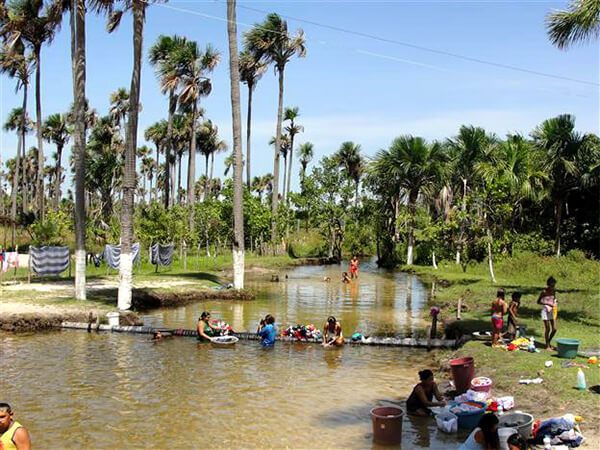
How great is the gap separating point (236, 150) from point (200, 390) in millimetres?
16312

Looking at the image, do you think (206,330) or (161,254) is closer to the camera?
(206,330)

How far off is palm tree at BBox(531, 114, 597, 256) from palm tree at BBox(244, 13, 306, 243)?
2306cm

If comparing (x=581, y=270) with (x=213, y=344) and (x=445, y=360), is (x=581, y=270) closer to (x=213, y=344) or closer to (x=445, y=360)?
(x=445, y=360)

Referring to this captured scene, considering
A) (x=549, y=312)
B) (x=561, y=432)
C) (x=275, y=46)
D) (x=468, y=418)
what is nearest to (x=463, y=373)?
(x=468, y=418)

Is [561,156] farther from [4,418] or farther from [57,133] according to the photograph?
[57,133]

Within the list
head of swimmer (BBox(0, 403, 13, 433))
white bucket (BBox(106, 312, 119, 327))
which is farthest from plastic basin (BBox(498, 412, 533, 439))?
white bucket (BBox(106, 312, 119, 327))

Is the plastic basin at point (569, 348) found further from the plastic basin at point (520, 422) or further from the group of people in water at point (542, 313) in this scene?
the plastic basin at point (520, 422)

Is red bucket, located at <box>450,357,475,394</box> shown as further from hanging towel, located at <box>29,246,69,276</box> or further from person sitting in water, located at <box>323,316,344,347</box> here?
hanging towel, located at <box>29,246,69,276</box>

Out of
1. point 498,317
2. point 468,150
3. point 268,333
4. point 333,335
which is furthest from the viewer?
point 468,150

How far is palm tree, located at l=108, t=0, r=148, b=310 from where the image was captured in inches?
834

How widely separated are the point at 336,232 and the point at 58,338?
4239cm

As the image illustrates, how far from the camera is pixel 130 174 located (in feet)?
70.6

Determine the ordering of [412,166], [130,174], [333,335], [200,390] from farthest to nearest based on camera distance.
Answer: [412,166] → [130,174] → [333,335] → [200,390]

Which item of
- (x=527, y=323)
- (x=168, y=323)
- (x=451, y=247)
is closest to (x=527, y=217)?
(x=451, y=247)
